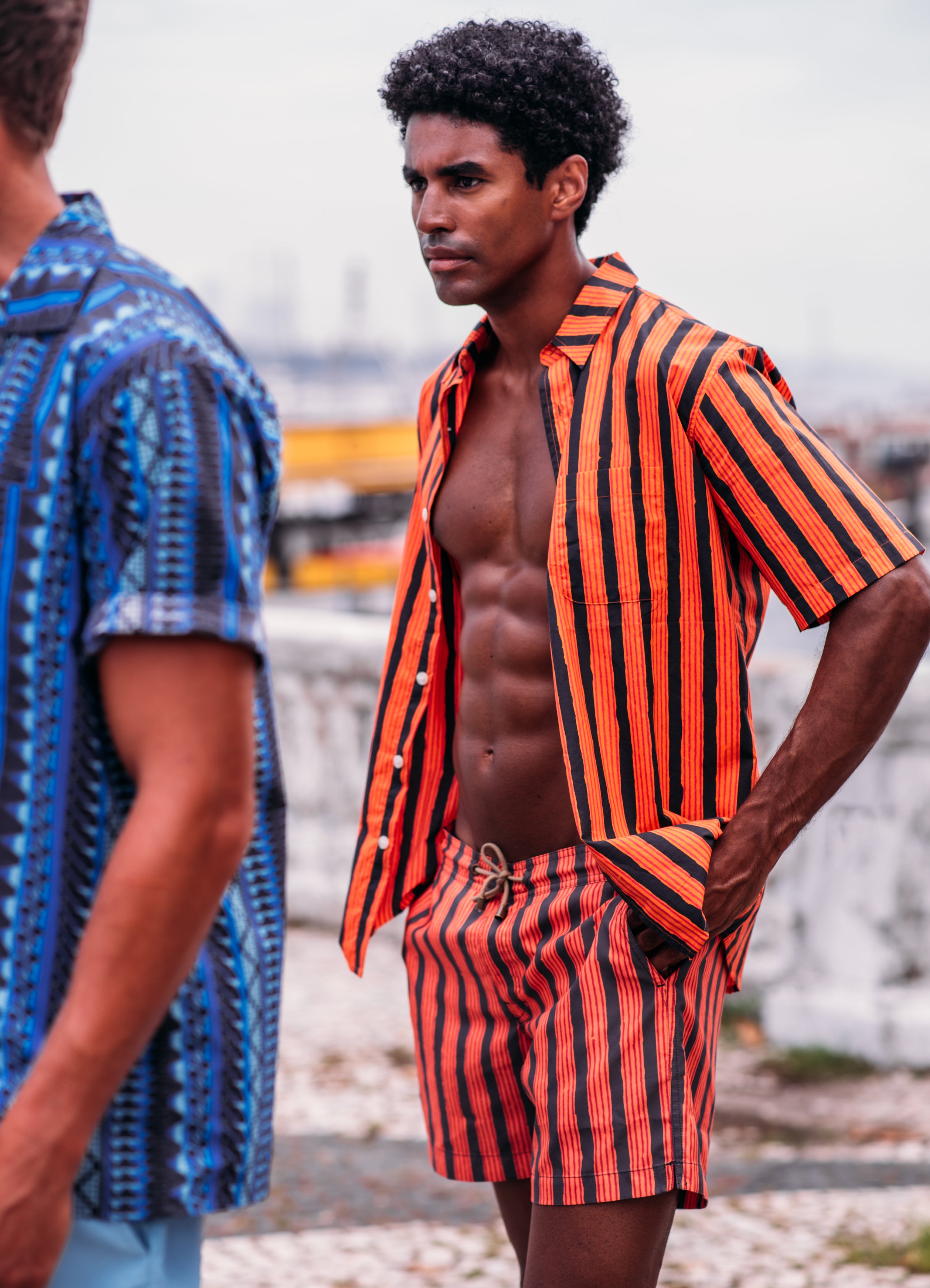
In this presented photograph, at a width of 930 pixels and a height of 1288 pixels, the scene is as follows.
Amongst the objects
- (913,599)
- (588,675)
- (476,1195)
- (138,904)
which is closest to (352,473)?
(476,1195)

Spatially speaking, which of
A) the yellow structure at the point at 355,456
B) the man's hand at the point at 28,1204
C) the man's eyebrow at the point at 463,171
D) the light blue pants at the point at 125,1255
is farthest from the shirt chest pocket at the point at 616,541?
the yellow structure at the point at 355,456

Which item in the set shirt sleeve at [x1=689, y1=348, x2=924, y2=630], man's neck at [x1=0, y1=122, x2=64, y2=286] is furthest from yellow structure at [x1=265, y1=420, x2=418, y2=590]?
man's neck at [x1=0, y1=122, x2=64, y2=286]

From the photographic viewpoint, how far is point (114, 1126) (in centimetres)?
147

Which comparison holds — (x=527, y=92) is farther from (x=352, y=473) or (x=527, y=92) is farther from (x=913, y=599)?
(x=352, y=473)

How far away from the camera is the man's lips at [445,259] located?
2633 mm

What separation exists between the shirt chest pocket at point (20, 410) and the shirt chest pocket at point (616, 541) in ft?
3.91

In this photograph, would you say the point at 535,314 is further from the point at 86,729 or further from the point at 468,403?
the point at 86,729

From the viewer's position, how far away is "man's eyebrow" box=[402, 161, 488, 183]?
2.67 m

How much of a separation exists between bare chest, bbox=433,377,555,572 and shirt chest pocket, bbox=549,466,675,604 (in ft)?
0.35

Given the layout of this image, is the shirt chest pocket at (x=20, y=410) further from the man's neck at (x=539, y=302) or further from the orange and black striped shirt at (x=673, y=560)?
the man's neck at (x=539, y=302)

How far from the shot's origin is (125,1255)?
1479mm

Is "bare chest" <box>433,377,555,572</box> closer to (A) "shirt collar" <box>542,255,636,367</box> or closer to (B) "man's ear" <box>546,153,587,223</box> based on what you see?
(A) "shirt collar" <box>542,255,636,367</box>

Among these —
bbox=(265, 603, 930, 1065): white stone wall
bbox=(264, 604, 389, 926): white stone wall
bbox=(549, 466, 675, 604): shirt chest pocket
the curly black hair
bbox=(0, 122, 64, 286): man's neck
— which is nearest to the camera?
bbox=(0, 122, 64, 286): man's neck

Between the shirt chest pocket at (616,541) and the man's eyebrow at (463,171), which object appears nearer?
the shirt chest pocket at (616,541)
